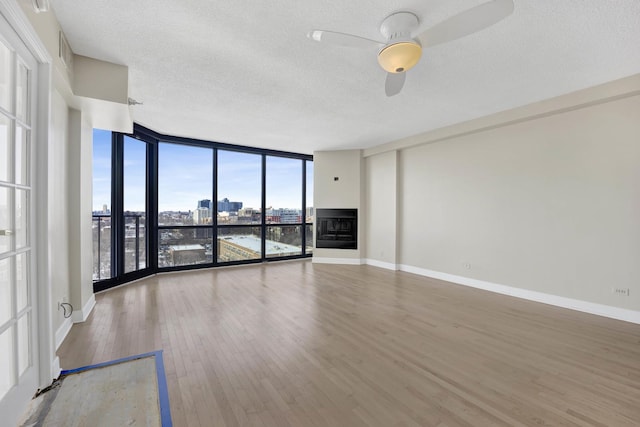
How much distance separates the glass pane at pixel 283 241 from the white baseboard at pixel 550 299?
3.39 m

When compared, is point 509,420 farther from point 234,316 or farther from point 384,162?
point 384,162

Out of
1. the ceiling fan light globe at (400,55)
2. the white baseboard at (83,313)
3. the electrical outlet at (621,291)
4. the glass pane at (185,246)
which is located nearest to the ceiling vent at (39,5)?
the ceiling fan light globe at (400,55)

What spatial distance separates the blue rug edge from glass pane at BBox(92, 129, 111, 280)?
8.30 feet

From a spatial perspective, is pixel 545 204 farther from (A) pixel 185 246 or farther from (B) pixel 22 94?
(A) pixel 185 246

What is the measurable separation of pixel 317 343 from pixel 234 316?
123 cm

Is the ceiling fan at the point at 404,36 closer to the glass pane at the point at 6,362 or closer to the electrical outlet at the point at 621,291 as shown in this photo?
the glass pane at the point at 6,362

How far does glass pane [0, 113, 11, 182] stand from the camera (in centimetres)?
155

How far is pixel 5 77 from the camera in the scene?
1.58 meters

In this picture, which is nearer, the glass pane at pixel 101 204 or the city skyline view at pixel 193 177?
the glass pane at pixel 101 204

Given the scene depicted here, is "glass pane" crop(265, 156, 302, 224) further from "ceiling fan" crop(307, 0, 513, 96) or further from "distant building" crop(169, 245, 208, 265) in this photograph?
"ceiling fan" crop(307, 0, 513, 96)

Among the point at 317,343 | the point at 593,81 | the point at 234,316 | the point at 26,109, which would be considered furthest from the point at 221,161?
the point at 593,81

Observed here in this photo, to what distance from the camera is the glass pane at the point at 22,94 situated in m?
1.72

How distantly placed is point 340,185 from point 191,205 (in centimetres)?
346

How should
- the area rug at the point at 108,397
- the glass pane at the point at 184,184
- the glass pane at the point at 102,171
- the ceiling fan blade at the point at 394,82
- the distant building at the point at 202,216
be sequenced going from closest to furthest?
1. the area rug at the point at 108,397
2. the ceiling fan blade at the point at 394,82
3. the glass pane at the point at 102,171
4. the glass pane at the point at 184,184
5. the distant building at the point at 202,216
